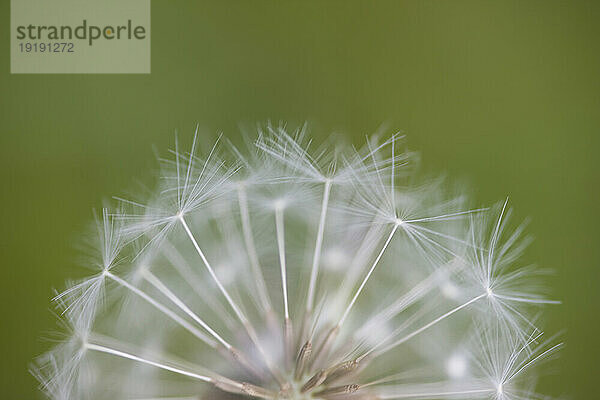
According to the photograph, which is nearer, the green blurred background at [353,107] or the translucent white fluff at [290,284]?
the translucent white fluff at [290,284]

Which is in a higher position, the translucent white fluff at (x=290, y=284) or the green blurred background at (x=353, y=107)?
the green blurred background at (x=353, y=107)

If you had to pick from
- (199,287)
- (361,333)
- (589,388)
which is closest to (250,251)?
(199,287)

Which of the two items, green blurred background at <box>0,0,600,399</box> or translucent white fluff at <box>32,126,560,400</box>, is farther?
green blurred background at <box>0,0,600,399</box>

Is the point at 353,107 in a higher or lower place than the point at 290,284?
higher

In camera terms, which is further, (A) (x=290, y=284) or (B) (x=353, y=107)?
(B) (x=353, y=107)

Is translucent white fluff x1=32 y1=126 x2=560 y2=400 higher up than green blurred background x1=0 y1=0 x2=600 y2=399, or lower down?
lower down
